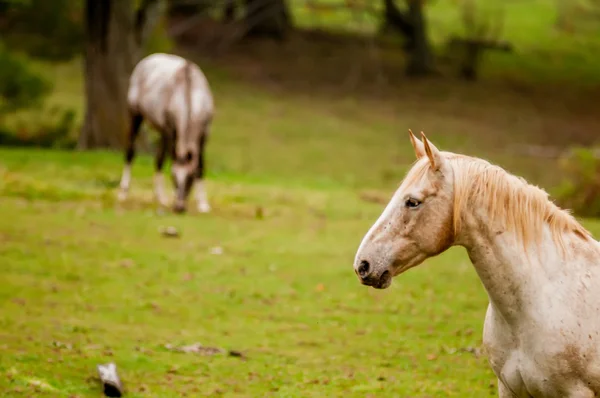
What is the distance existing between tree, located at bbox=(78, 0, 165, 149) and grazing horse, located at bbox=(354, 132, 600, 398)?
15128 millimetres

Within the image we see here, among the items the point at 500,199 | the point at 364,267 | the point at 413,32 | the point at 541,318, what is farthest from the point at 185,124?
the point at 413,32

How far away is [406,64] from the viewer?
31203mm

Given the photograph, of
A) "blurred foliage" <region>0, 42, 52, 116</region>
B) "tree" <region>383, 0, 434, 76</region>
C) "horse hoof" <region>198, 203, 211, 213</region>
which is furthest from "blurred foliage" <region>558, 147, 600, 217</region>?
"tree" <region>383, 0, 434, 76</region>

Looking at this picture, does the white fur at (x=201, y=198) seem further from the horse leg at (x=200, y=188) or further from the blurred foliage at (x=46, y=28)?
the blurred foliage at (x=46, y=28)

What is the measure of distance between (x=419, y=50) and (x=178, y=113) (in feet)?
57.7

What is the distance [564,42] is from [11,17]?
20.4 m

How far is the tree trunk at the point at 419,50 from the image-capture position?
29.1 metres

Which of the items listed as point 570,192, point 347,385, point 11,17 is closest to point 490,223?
point 347,385

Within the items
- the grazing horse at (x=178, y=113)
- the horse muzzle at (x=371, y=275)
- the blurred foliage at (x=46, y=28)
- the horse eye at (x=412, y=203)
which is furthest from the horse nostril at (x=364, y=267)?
the blurred foliage at (x=46, y=28)

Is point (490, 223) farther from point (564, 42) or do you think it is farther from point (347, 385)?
point (564, 42)

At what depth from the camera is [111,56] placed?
1917cm

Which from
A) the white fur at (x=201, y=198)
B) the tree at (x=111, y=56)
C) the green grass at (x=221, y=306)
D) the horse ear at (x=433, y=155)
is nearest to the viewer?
the horse ear at (x=433, y=155)

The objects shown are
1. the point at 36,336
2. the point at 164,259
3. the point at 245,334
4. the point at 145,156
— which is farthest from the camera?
the point at 145,156

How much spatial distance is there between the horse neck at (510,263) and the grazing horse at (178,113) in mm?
8574
